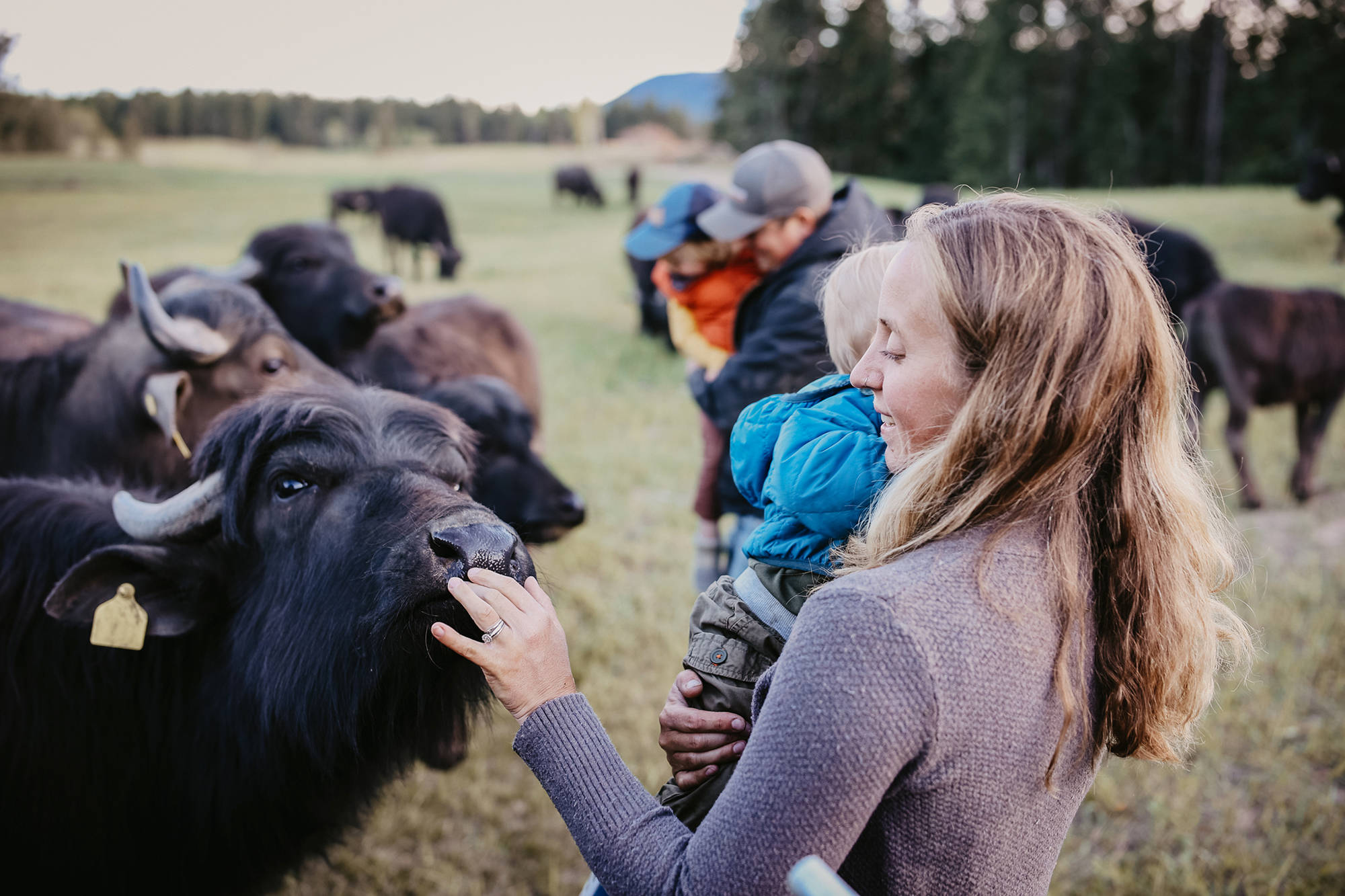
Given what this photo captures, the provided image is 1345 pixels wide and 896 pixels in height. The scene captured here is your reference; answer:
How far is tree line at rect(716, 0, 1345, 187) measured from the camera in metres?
40.6

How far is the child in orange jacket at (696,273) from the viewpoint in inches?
158

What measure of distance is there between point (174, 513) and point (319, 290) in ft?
14.5

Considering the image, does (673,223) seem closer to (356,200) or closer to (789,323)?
(789,323)

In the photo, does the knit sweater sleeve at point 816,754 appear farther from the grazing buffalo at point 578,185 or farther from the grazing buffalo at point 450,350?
the grazing buffalo at point 578,185

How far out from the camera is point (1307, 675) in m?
5.07

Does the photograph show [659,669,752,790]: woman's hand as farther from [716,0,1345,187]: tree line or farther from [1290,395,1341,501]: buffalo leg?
[716,0,1345,187]: tree line

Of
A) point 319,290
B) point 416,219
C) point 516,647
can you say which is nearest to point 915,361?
point 516,647

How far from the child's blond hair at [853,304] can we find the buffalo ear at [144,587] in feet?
7.08

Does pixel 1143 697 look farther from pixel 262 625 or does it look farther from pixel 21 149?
pixel 21 149

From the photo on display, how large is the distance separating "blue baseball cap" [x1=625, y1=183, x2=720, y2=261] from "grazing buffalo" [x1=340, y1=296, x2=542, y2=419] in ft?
6.51

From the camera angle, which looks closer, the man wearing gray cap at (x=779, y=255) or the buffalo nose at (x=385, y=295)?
the man wearing gray cap at (x=779, y=255)

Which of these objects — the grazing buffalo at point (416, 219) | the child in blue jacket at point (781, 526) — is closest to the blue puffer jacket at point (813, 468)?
the child in blue jacket at point (781, 526)

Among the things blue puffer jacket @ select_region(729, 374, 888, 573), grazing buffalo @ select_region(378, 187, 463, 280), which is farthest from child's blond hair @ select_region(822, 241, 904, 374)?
→ grazing buffalo @ select_region(378, 187, 463, 280)

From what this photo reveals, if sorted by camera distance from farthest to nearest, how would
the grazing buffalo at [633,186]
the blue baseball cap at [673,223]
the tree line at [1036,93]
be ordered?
1. the tree line at [1036,93]
2. the grazing buffalo at [633,186]
3. the blue baseball cap at [673,223]
